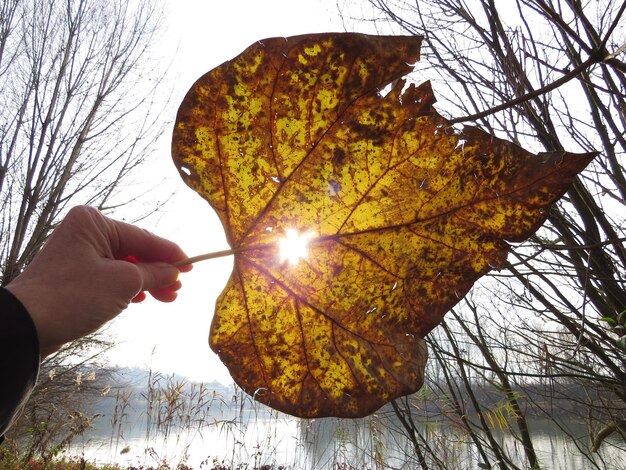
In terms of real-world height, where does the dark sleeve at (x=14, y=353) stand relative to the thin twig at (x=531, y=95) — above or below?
below

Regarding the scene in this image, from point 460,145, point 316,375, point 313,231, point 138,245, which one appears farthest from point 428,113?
point 138,245

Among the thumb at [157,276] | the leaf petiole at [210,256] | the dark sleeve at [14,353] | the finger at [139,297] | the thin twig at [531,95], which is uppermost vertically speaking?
the thin twig at [531,95]

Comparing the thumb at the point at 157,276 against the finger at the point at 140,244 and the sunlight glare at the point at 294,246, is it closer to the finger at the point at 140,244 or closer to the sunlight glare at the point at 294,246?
the finger at the point at 140,244

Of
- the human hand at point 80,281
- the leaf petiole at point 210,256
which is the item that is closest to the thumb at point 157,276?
the human hand at point 80,281

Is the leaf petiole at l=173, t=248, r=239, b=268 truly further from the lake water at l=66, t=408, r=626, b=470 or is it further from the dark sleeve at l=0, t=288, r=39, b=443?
the lake water at l=66, t=408, r=626, b=470

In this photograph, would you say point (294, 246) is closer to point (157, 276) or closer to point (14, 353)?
point (157, 276)

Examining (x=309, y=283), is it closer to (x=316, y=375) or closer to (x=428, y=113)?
(x=316, y=375)

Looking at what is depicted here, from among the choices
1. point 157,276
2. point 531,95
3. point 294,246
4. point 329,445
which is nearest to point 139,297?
point 157,276
